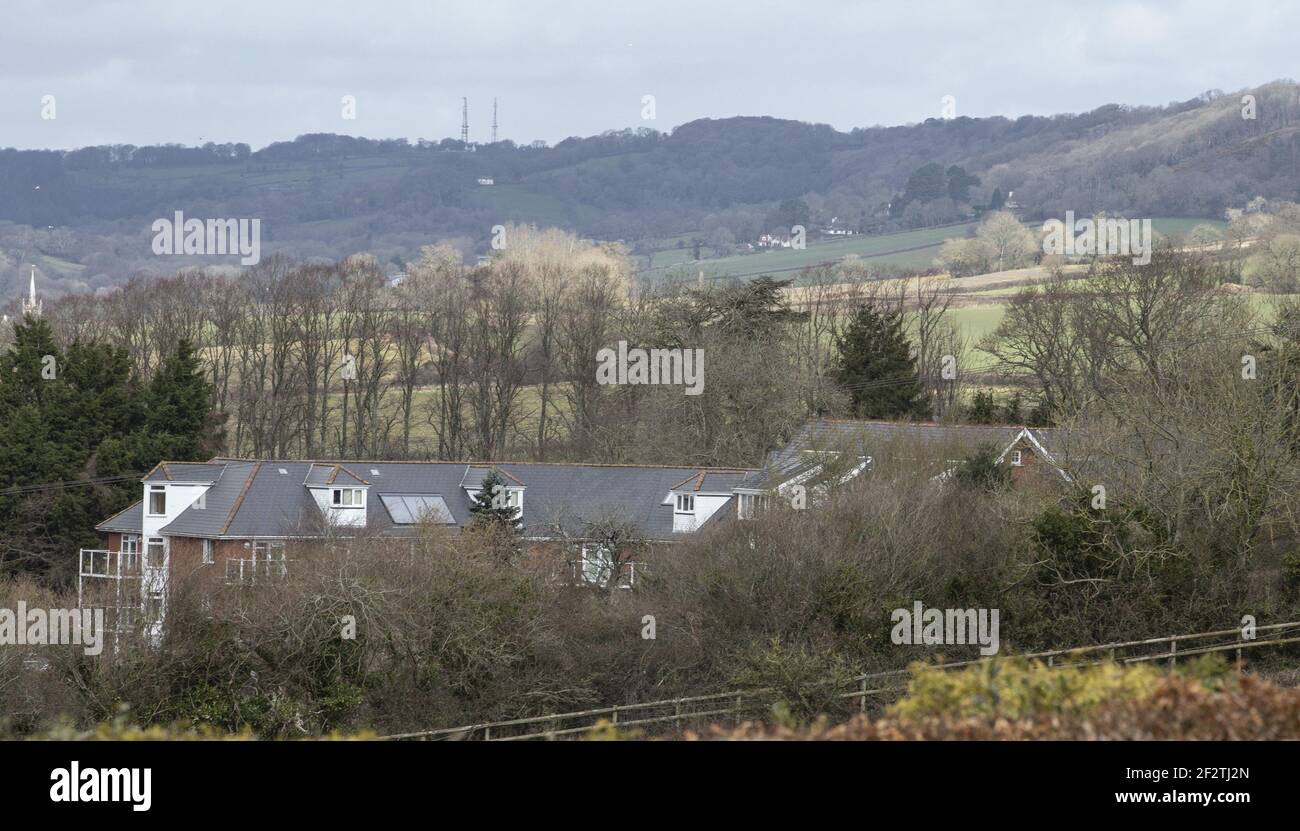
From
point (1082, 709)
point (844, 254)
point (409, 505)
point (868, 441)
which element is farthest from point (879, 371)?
point (844, 254)

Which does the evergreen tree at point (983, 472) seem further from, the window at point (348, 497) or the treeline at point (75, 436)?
the treeline at point (75, 436)

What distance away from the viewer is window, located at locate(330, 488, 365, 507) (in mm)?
45219

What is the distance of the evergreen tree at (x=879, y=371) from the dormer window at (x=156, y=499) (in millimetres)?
29157

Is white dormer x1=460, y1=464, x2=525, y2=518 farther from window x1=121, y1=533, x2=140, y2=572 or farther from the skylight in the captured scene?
window x1=121, y1=533, x2=140, y2=572

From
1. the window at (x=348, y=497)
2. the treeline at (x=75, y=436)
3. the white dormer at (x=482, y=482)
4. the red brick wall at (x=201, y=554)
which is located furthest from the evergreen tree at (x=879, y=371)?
the treeline at (x=75, y=436)

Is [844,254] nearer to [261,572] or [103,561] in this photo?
[103,561]

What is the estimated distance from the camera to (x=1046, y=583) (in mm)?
32031

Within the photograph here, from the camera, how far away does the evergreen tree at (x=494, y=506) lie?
39.7 meters

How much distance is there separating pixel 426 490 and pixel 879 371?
81.1 feet

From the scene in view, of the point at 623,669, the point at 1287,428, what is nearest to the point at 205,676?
the point at 623,669
